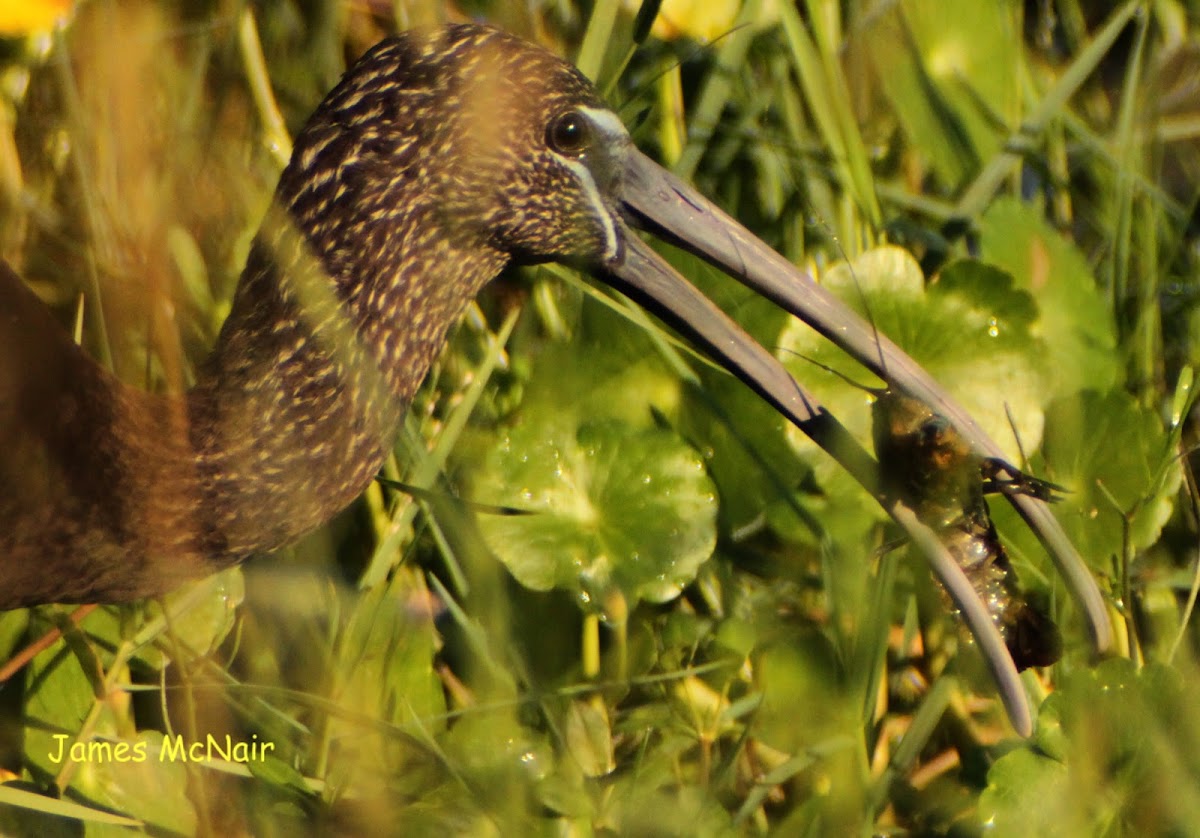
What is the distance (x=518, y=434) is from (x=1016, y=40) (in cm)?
135

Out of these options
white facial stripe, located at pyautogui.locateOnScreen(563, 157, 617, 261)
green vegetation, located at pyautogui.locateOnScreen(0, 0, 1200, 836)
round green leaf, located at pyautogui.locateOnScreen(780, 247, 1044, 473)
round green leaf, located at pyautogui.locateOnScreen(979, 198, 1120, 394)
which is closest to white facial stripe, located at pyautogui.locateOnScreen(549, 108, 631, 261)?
white facial stripe, located at pyautogui.locateOnScreen(563, 157, 617, 261)

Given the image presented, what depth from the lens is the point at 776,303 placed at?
2086 mm

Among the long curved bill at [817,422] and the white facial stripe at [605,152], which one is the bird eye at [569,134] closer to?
the white facial stripe at [605,152]

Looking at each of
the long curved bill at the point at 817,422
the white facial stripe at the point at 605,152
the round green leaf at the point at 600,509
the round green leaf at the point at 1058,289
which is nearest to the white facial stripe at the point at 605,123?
the white facial stripe at the point at 605,152

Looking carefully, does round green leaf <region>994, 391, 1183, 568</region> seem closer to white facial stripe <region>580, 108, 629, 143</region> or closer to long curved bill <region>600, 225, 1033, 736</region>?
long curved bill <region>600, 225, 1033, 736</region>

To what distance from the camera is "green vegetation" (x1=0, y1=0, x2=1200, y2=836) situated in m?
2.02

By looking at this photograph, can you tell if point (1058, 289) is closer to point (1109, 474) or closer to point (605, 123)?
point (1109, 474)

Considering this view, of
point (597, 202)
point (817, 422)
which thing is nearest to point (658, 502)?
point (817, 422)

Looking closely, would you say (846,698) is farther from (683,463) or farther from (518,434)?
(518,434)

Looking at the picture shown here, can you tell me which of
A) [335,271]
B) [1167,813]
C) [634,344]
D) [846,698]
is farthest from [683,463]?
[1167,813]

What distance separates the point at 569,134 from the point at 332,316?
1.33ft

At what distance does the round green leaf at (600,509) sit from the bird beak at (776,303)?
0.22m

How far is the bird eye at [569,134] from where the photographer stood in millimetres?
2096

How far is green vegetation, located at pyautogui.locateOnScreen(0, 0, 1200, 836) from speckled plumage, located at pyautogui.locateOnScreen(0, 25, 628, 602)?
0.42 feet
